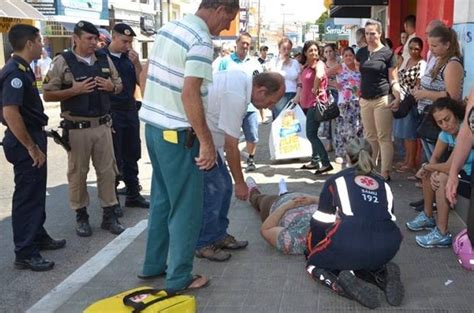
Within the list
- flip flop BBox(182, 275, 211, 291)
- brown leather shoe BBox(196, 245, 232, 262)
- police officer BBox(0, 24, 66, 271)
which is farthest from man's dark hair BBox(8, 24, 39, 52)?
flip flop BBox(182, 275, 211, 291)

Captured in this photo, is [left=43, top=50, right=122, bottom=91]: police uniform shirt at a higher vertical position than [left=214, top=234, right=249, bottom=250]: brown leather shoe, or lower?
higher

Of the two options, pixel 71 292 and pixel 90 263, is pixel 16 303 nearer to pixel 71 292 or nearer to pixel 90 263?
pixel 71 292

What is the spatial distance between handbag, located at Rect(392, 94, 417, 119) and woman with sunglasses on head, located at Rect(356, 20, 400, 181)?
12 centimetres

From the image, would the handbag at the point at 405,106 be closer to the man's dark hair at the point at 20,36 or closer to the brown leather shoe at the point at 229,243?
the brown leather shoe at the point at 229,243

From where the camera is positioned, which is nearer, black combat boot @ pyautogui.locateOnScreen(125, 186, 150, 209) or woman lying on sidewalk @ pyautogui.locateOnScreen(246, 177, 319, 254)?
woman lying on sidewalk @ pyautogui.locateOnScreen(246, 177, 319, 254)

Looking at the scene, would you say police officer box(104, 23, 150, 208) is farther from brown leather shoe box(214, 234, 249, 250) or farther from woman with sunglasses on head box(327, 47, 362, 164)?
woman with sunglasses on head box(327, 47, 362, 164)

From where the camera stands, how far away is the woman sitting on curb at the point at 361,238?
3.49m

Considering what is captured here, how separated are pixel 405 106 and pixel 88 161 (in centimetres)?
348

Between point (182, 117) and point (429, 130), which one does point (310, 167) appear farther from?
point (182, 117)

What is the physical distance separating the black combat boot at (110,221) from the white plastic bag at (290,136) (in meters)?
3.41

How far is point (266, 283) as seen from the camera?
3.95 meters

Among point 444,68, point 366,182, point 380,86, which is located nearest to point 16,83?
point 366,182

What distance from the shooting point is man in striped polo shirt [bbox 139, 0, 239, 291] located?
3299mm

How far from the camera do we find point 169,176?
3531mm
